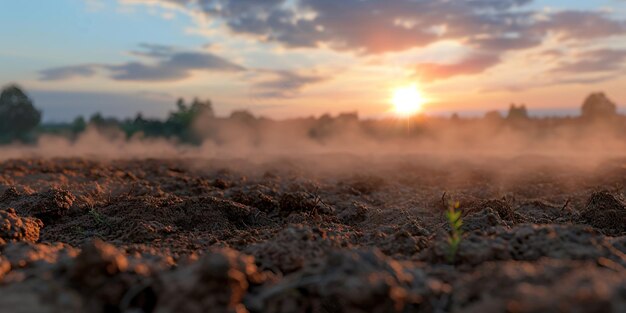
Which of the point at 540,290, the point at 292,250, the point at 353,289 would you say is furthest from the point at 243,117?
the point at 540,290

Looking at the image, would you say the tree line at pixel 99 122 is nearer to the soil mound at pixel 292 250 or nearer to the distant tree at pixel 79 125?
the distant tree at pixel 79 125

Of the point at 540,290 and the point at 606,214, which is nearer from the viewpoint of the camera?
the point at 540,290

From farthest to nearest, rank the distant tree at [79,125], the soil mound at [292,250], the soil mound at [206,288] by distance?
the distant tree at [79,125], the soil mound at [292,250], the soil mound at [206,288]

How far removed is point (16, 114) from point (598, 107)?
44680 mm

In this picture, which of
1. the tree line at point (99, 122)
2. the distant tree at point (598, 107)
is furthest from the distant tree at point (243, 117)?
the distant tree at point (598, 107)

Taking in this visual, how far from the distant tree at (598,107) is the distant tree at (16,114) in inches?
1693

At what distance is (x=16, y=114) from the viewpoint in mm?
42344

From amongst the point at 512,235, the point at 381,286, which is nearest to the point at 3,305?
the point at 381,286

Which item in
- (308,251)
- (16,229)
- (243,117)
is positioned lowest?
(16,229)

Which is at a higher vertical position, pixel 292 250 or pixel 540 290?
pixel 540 290

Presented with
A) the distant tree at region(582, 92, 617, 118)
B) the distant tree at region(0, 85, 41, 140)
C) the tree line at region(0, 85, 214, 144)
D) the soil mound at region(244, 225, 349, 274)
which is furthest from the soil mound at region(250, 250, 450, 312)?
the distant tree at region(0, 85, 41, 140)

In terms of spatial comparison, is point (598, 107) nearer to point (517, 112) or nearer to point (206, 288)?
point (517, 112)

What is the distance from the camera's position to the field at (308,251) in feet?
8.68

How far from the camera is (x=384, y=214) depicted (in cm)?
643
